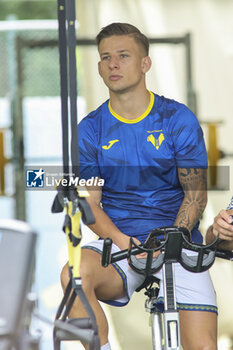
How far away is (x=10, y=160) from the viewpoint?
4984 mm

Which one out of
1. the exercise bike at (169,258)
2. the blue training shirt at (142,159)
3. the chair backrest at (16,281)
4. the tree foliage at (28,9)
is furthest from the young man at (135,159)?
the tree foliage at (28,9)

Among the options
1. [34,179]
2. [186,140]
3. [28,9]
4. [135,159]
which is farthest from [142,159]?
[28,9]

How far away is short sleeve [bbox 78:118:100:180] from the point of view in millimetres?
2621

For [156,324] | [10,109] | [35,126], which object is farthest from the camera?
[35,126]

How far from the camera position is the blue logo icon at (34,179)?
244cm

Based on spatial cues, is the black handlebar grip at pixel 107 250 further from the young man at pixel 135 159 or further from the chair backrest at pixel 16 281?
the chair backrest at pixel 16 281

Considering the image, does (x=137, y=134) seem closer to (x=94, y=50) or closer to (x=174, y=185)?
(x=174, y=185)

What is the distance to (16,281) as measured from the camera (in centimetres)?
148

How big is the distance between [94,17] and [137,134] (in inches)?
65.6

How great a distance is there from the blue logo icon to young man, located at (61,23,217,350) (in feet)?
0.69

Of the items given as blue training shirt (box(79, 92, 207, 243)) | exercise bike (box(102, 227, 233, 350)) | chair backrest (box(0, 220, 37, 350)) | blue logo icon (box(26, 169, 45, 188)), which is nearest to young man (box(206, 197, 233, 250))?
exercise bike (box(102, 227, 233, 350))

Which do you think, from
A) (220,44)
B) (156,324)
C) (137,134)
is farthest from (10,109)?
(156,324)

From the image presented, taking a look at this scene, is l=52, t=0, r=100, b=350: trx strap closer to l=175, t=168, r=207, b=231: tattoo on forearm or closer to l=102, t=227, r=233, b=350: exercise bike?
l=102, t=227, r=233, b=350: exercise bike

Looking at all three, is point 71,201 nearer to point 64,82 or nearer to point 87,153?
point 64,82
